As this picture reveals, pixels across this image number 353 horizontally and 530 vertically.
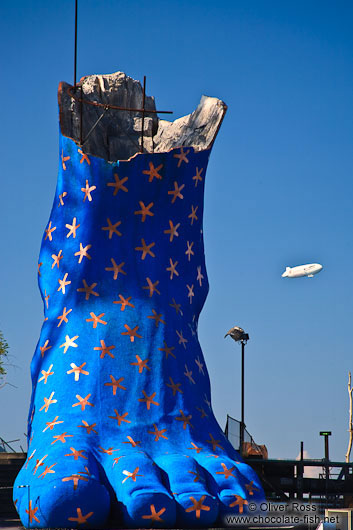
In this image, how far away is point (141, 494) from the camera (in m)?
14.7

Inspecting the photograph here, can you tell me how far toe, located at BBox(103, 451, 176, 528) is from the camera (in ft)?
48.0

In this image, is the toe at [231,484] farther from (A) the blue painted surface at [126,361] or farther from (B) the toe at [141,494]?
(B) the toe at [141,494]

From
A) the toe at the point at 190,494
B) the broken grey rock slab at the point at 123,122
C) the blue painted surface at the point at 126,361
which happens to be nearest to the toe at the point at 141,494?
the blue painted surface at the point at 126,361

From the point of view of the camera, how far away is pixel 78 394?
16.5 m

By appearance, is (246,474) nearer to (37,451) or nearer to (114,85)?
(37,451)

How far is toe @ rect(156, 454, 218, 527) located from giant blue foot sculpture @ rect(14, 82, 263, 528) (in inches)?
0.8

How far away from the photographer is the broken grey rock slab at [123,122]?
1889cm

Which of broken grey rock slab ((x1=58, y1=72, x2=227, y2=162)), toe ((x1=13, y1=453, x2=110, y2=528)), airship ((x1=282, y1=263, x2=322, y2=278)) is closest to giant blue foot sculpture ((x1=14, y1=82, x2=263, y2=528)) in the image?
toe ((x1=13, y1=453, x2=110, y2=528))

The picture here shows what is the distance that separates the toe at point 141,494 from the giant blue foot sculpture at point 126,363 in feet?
0.06

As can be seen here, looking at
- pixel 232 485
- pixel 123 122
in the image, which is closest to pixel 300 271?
pixel 123 122

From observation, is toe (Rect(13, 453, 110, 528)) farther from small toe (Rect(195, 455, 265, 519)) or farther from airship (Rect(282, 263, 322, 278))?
airship (Rect(282, 263, 322, 278))

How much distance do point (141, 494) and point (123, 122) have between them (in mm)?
8476

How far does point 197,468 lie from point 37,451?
2.63 m

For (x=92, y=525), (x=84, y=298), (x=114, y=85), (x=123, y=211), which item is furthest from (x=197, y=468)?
(x=114, y=85)
